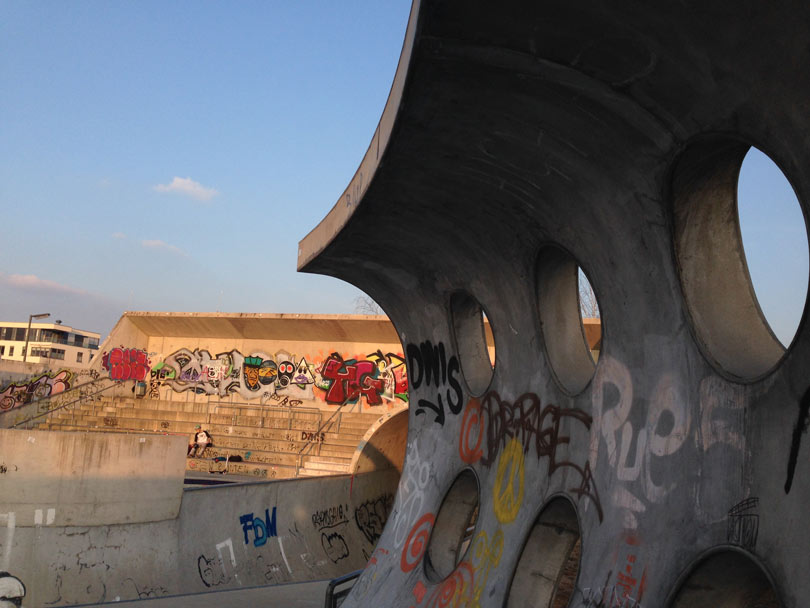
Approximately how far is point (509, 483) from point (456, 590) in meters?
1.78

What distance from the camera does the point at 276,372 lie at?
34719 millimetres

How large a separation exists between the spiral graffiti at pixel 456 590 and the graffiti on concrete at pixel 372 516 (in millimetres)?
12022

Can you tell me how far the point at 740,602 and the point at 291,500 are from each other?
51.7 feet

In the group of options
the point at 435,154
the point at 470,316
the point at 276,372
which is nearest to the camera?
the point at 435,154

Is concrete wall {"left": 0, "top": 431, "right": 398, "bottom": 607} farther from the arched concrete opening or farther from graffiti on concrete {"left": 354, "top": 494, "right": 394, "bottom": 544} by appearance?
the arched concrete opening

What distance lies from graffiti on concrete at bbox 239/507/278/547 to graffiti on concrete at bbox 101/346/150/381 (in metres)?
20.3

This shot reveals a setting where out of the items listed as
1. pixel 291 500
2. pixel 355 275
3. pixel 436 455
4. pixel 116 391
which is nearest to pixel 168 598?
pixel 291 500

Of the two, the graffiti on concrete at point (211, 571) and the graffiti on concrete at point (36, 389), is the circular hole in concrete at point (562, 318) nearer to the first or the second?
the graffiti on concrete at point (211, 571)

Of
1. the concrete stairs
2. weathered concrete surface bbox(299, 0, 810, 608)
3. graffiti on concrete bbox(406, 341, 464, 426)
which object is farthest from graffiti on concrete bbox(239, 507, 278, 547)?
weathered concrete surface bbox(299, 0, 810, 608)

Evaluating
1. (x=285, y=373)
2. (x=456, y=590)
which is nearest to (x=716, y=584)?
(x=456, y=590)

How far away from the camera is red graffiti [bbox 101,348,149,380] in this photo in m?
35.8

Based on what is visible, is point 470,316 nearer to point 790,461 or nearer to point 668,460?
point 668,460

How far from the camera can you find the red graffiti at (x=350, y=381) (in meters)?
32.5

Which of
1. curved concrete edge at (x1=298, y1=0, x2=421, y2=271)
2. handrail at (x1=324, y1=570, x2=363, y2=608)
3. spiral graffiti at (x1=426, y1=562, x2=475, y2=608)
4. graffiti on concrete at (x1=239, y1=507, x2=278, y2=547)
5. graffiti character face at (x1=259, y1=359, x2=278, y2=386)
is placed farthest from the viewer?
graffiti character face at (x1=259, y1=359, x2=278, y2=386)
